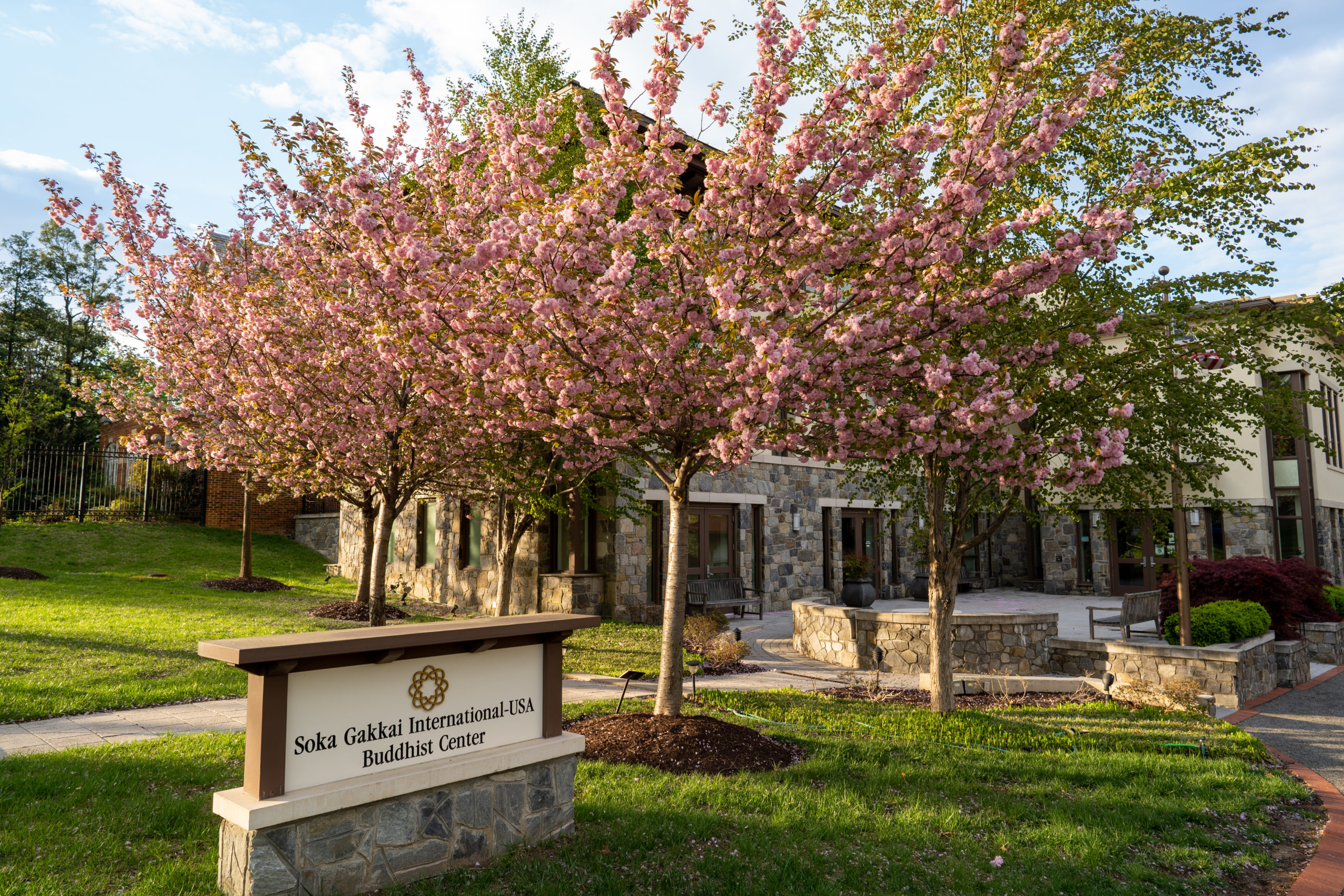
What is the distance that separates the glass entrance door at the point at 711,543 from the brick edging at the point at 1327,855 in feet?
38.4

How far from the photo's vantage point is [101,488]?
914 inches

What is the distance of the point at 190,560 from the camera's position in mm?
20516

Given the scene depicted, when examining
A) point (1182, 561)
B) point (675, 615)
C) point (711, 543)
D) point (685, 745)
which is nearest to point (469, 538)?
point (711, 543)

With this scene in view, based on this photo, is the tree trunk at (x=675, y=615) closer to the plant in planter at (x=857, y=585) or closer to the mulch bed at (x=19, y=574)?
the plant in planter at (x=857, y=585)

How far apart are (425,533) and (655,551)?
7062 millimetres

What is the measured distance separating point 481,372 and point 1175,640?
10.4m

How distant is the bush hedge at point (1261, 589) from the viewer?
12.1m

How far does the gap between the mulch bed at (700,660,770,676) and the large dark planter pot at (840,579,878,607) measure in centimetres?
677

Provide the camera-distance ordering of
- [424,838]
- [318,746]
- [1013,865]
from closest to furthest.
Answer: [318,746] → [424,838] → [1013,865]

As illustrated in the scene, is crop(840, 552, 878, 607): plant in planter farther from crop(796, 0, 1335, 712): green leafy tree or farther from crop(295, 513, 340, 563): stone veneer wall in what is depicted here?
crop(295, 513, 340, 563): stone veneer wall

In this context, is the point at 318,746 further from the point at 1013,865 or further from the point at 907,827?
the point at 1013,865

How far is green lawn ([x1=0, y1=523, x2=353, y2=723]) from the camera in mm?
8109

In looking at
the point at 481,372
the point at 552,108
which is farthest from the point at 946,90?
the point at 481,372

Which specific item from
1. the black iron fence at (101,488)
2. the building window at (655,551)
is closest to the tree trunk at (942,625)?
the building window at (655,551)
